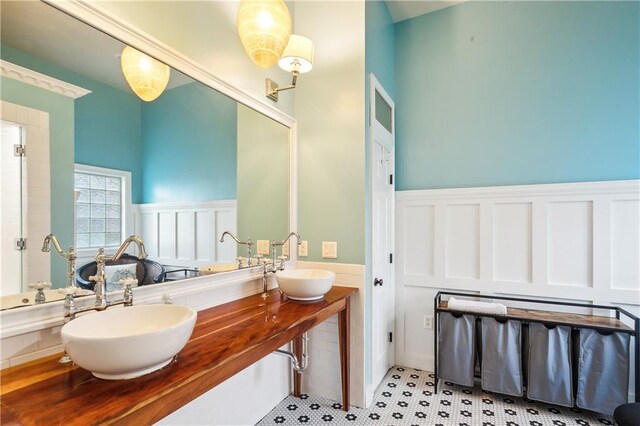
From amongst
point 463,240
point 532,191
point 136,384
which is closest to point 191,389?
point 136,384

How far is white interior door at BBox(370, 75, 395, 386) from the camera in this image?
240 centimetres

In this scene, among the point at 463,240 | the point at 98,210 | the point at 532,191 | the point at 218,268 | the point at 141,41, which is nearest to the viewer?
the point at 98,210

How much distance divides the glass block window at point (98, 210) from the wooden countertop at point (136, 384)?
1.40 feet

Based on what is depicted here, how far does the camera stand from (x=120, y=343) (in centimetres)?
85

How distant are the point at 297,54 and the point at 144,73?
0.89m

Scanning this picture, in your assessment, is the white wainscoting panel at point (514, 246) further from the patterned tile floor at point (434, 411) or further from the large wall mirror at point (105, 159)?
the large wall mirror at point (105, 159)

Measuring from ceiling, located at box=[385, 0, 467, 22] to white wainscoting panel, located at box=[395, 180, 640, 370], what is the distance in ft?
5.29

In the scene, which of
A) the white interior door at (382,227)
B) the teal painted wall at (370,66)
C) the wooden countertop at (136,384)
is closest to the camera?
the wooden countertop at (136,384)

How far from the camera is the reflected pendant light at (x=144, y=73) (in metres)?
1.35

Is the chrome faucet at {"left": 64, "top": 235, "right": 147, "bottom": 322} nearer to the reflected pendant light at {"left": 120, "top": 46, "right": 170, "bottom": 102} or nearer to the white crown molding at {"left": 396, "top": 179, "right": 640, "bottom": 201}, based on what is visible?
the reflected pendant light at {"left": 120, "top": 46, "right": 170, "bottom": 102}

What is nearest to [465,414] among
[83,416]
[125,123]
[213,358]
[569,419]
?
[569,419]

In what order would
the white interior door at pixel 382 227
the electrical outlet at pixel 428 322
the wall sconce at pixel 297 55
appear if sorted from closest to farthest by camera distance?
the wall sconce at pixel 297 55 → the white interior door at pixel 382 227 → the electrical outlet at pixel 428 322

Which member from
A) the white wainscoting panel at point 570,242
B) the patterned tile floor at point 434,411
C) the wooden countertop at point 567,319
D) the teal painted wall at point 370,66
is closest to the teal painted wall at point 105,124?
the teal painted wall at point 370,66

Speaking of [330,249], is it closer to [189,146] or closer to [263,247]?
[263,247]
